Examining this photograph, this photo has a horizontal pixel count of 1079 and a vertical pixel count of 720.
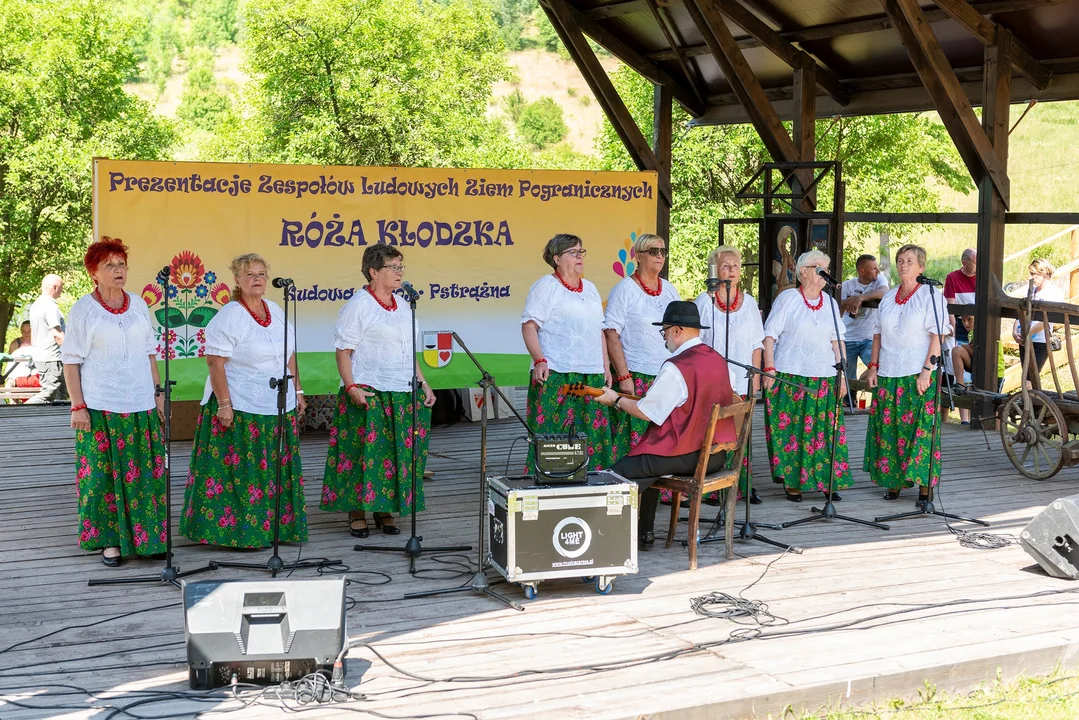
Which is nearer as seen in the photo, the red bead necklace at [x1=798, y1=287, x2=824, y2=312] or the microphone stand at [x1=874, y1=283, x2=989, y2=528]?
the microphone stand at [x1=874, y1=283, x2=989, y2=528]

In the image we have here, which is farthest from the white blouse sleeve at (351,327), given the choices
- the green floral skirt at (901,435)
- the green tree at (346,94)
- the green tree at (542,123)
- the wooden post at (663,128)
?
the green tree at (542,123)

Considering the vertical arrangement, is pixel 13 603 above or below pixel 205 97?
below

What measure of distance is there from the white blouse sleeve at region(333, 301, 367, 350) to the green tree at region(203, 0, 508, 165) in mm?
22983

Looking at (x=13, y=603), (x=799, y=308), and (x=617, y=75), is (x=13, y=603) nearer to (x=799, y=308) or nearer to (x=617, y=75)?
(x=799, y=308)

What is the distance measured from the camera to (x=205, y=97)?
51.8 m

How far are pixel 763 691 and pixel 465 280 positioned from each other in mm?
4947

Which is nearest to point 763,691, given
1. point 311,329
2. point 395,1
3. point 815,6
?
point 311,329

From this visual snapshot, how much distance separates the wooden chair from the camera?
5.42 m

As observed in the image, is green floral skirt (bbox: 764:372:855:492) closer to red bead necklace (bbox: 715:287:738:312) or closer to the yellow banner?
red bead necklace (bbox: 715:287:738:312)

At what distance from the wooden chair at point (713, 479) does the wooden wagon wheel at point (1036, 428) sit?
2.72 metres

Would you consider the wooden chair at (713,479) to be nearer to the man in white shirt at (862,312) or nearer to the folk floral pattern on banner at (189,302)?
the folk floral pattern on banner at (189,302)

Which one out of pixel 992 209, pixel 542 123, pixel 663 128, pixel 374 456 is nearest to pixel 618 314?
pixel 374 456

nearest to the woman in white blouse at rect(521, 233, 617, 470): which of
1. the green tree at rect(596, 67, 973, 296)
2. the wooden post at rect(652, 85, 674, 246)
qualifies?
the wooden post at rect(652, 85, 674, 246)

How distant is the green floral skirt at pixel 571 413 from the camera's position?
6262 mm
